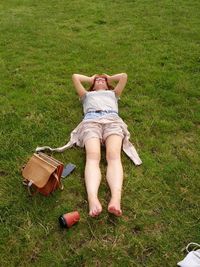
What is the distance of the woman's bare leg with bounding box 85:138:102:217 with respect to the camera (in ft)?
14.8

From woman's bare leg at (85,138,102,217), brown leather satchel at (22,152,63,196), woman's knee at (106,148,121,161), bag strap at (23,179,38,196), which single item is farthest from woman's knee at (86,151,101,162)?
bag strap at (23,179,38,196)

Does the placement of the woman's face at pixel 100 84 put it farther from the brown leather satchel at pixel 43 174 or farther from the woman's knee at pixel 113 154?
the brown leather satchel at pixel 43 174

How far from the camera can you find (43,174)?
15.1 ft

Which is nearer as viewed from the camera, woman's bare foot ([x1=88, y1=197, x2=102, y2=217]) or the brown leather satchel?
woman's bare foot ([x1=88, y1=197, x2=102, y2=217])

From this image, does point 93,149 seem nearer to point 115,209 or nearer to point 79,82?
point 115,209

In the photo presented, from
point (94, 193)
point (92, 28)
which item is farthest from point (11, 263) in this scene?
point (92, 28)

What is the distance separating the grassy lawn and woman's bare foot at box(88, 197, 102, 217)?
A: 0.34 ft

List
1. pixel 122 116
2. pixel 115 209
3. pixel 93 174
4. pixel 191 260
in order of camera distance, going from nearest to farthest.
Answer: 1. pixel 191 260
2. pixel 115 209
3. pixel 93 174
4. pixel 122 116

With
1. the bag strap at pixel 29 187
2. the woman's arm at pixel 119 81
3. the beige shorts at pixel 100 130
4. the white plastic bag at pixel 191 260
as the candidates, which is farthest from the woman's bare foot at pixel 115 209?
the woman's arm at pixel 119 81

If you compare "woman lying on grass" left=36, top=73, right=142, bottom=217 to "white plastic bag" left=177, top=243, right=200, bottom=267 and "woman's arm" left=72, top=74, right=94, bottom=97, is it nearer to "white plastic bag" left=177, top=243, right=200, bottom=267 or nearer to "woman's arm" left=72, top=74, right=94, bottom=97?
"woman's arm" left=72, top=74, right=94, bottom=97

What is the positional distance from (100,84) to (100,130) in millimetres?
1186

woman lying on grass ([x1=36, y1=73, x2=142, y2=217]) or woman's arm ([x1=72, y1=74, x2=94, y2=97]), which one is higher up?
woman's arm ([x1=72, y1=74, x2=94, y2=97])

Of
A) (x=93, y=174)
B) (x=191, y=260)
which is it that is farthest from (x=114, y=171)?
(x=191, y=260)

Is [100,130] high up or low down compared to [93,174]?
up
